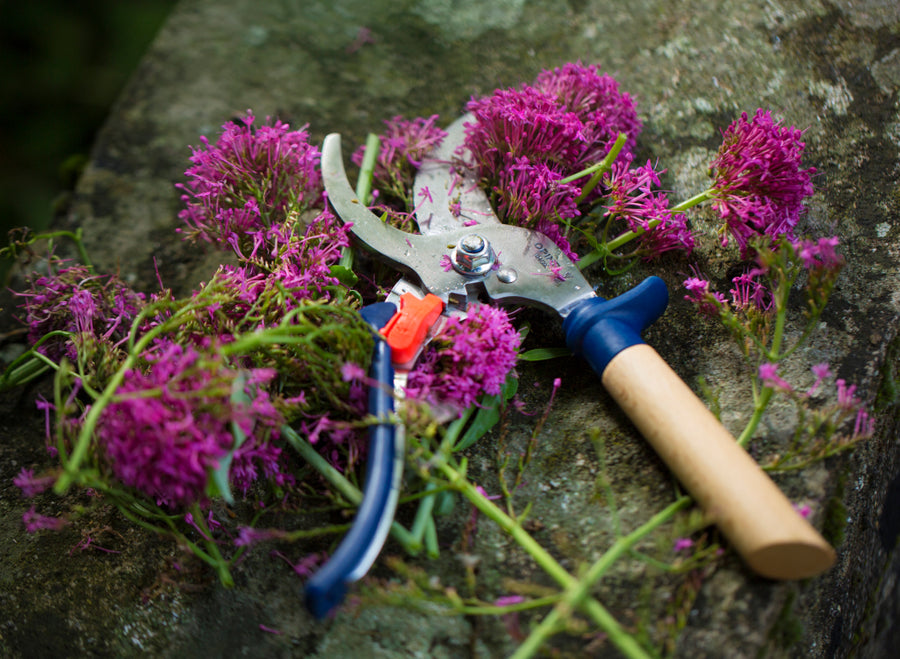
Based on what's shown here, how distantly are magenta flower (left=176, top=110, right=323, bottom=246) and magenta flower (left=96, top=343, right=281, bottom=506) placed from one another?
36 centimetres

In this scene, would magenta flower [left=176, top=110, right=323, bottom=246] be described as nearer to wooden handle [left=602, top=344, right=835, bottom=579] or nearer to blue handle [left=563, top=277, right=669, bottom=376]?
blue handle [left=563, top=277, right=669, bottom=376]

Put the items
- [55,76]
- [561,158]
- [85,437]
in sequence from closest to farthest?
1. [85,437]
2. [561,158]
3. [55,76]

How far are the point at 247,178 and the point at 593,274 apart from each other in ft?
2.21

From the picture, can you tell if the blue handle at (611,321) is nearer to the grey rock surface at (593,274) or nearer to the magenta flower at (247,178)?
the grey rock surface at (593,274)

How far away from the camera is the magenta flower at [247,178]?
45.3 inches

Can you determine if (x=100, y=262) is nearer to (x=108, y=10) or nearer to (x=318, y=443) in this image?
(x=318, y=443)

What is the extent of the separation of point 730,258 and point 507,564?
725 mm

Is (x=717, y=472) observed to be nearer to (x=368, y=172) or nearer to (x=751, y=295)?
(x=751, y=295)

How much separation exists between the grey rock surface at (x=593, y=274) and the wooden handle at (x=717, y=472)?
0.09 m

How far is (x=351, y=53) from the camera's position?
182cm

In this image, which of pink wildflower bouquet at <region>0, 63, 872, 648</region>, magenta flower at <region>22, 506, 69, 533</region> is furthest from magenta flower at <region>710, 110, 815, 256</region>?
magenta flower at <region>22, 506, 69, 533</region>

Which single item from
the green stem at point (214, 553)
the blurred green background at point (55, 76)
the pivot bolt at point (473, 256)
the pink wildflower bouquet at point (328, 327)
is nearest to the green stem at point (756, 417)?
the pink wildflower bouquet at point (328, 327)

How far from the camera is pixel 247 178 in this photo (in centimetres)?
115

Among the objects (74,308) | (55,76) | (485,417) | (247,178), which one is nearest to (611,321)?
(485,417)
